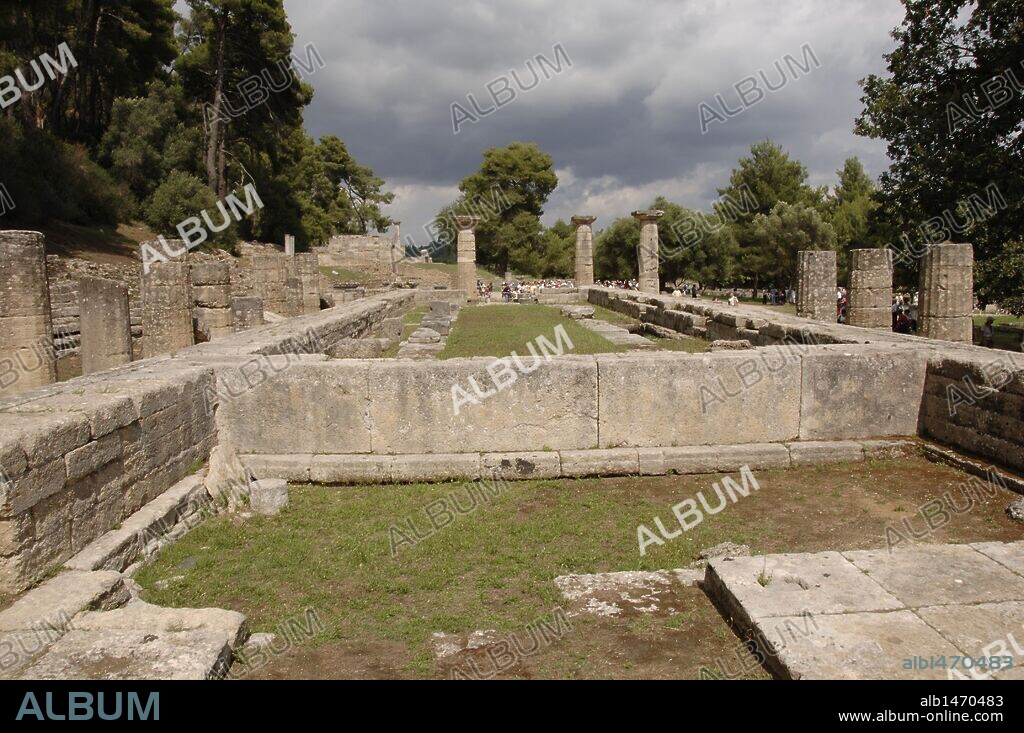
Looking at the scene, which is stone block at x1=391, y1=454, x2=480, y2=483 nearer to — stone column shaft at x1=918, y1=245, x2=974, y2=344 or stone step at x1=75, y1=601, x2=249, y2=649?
stone step at x1=75, y1=601, x2=249, y2=649

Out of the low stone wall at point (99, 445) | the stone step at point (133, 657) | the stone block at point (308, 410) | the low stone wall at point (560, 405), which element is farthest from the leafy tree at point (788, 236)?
the stone step at point (133, 657)

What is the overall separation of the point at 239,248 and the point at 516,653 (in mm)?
38367

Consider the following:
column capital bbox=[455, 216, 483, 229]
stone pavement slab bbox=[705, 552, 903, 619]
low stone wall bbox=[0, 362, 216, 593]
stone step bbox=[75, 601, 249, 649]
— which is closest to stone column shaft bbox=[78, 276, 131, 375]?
low stone wall bbox=[0, 362, 216, 593]

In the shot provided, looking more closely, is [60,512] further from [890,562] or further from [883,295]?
[883,295]

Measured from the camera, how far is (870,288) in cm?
1455

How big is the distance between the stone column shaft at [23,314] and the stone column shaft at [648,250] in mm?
22549

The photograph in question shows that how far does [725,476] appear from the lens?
634 cm

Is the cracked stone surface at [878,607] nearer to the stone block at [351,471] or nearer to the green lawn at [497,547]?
the green lawn at [497,547]

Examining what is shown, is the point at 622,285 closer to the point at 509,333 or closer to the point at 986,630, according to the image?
the point at 509,333

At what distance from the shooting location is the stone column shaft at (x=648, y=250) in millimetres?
29188

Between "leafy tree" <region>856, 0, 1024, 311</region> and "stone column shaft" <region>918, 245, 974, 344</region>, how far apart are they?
6.49m

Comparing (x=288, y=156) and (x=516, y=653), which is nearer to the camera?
(x=516, y=653)

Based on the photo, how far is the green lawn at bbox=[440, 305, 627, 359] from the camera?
13.6m

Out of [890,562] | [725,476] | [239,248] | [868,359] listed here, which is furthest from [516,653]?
[239,248]
